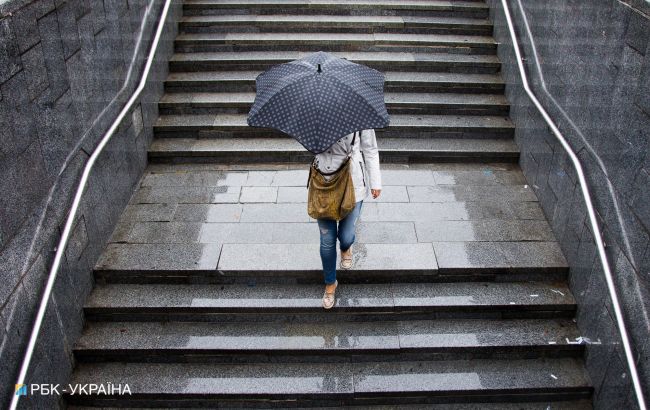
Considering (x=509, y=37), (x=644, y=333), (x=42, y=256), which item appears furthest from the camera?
(x=509, y=37)

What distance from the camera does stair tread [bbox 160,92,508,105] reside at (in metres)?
7.70

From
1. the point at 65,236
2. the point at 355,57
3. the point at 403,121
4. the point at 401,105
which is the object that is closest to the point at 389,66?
the point at 355,57

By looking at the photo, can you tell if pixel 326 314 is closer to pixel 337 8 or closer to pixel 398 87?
pixel 398 87

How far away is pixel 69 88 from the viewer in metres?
5.12

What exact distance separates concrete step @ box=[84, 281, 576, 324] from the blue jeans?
0.35 metres

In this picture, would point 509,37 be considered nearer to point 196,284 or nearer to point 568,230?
point 568,230

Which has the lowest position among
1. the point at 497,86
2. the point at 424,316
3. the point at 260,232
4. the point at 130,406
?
the point at 130,406

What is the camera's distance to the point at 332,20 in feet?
28.1

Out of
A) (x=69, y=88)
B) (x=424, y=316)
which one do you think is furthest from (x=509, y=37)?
(x=69, y=88)

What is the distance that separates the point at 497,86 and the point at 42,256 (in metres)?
6.02

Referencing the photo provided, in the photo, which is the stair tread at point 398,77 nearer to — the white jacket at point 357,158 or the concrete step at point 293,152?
the concrete step at point 293,152

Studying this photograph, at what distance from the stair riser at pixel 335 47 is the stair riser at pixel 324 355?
472cm

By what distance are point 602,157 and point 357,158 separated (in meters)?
2.15

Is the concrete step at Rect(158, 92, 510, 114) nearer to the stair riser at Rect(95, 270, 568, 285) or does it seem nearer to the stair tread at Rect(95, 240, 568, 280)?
the stair tread at Rect(95, 240, 568, 280)
